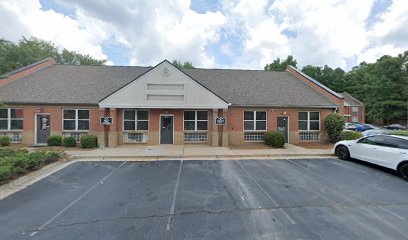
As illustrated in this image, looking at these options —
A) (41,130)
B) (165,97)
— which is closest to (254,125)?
(165,97)

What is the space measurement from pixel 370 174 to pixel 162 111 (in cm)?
1289

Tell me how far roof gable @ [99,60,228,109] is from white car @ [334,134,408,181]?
7.93 m

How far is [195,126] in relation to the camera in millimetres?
16062

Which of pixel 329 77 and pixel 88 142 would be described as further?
pixel 329 77

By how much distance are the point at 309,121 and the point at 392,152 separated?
28.7 feet

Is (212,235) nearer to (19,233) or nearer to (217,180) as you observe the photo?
(217,180)

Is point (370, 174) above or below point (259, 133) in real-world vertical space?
below

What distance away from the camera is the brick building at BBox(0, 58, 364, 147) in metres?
14.4

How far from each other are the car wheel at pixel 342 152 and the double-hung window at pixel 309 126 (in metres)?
5.43

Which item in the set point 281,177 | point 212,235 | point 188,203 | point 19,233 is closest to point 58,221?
point 19,233

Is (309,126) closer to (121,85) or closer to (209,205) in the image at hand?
(209,205)

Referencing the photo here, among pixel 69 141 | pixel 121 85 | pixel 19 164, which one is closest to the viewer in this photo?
pixel 19 164

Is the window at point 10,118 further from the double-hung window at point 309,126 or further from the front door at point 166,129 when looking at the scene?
the double-hung window at point 309,126

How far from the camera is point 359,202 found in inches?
231
